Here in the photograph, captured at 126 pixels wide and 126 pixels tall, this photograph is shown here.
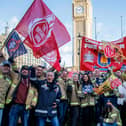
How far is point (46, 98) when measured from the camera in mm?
5703

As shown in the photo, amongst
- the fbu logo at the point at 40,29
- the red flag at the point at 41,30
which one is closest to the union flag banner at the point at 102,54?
the red flag at the point at 41,30

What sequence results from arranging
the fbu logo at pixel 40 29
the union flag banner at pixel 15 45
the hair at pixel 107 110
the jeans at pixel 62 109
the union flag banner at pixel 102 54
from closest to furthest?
the hair at pixel 107 110 → the jeans at pixel 62 109 → the union flag banner at pixel 15 45 → the fbu logo at pixel 40 29 → the union flag banner at pixel 102 54

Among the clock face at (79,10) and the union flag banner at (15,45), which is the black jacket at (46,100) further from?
the clock face at (79,10)

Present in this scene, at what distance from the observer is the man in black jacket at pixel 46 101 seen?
18.7 ft

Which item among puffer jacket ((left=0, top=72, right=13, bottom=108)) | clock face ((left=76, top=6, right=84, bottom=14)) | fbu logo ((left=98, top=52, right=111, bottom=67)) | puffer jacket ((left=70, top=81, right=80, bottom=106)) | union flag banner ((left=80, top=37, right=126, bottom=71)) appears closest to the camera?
puffer jacket ((left=0, top=72, right=13, bottom=108))

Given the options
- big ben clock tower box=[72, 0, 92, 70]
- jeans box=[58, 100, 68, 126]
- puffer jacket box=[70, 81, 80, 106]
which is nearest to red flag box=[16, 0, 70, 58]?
puffer jacket box=[70, 81, 80, 106]

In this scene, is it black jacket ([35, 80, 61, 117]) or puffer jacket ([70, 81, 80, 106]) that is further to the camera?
puffer jacket ([70, 81, 80, 106])

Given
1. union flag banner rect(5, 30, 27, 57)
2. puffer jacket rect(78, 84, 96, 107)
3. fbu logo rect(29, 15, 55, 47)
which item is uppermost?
fbu logo rect(29, 15, 55, 47)

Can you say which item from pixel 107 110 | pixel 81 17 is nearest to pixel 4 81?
pixel 107 110

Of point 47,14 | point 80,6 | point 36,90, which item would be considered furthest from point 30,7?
point 80,6

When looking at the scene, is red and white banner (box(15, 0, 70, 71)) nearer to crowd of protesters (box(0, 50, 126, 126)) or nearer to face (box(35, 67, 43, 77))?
crowd of protesters (box(0, 50, 126, 126))

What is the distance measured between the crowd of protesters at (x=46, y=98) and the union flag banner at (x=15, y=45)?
19.0 inches

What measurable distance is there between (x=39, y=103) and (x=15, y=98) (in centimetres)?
65

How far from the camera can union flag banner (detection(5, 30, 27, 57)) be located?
25.0 feet
